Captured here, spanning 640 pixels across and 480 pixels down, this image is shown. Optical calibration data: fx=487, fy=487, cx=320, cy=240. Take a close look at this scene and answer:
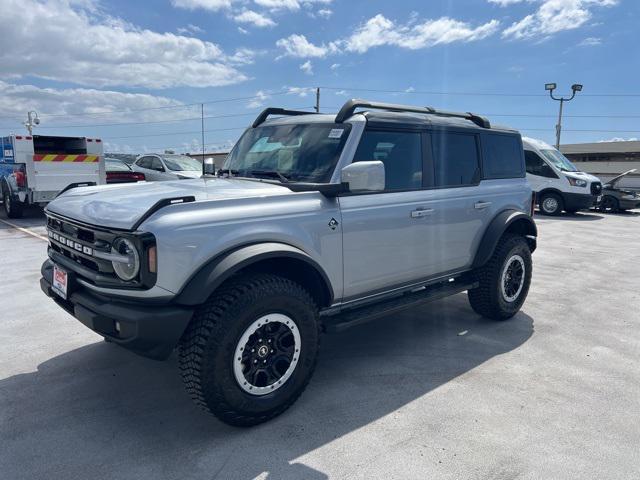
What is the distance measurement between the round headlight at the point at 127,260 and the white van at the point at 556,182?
14.1m

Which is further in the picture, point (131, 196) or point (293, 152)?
point (293, 152)

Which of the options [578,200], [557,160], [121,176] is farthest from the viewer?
[557,160]

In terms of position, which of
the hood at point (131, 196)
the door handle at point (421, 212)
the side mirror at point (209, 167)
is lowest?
the door handle at point (421, 212)

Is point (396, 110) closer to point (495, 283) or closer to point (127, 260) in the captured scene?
point (495, 283)

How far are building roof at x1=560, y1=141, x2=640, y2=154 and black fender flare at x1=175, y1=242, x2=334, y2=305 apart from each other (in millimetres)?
57828

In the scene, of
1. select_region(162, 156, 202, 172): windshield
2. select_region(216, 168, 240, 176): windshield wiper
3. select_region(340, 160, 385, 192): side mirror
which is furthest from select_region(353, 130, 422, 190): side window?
select_region(162, 156, 202, 172): windshield

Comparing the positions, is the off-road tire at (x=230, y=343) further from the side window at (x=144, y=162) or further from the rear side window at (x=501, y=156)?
the side window at (x=144, y=162)

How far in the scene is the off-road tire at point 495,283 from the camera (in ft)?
15.8

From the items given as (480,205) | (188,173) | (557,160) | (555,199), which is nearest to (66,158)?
(188,173)

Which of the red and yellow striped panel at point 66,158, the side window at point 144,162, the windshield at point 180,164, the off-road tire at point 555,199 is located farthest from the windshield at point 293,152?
the off-road tire at point 555,199

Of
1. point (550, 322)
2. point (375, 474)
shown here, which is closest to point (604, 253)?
point (550, 322)

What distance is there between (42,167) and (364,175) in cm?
1059

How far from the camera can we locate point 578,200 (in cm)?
1472

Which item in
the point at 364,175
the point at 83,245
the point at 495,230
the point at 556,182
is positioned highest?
the point at 364,175
